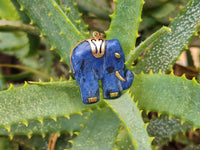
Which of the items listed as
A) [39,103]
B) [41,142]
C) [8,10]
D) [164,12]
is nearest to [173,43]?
[164,12]

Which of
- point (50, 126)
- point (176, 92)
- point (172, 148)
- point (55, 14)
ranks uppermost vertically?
point (55, 14)

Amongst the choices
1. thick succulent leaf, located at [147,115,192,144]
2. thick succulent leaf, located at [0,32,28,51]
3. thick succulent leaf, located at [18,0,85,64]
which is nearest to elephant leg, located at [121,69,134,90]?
thick succulent leaf, located at [18,0,85,64]

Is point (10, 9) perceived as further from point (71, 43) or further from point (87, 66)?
point (87, 66)

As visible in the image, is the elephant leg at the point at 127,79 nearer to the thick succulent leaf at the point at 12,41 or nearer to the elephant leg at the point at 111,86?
the elephant leg at the point at 111,86

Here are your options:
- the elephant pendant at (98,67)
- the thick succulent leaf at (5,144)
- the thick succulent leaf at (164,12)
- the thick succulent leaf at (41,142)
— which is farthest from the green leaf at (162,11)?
the thick succulent leaf at (5,144)

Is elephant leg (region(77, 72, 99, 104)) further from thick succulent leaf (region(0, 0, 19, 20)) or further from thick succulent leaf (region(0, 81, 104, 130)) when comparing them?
thick succulent leaf (region(0, 0, 19, 20))

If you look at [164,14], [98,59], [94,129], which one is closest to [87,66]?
[98,59]

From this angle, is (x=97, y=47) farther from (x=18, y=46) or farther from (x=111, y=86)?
(x=18, y=46)

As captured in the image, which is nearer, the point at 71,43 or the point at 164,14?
the point at 71,43
